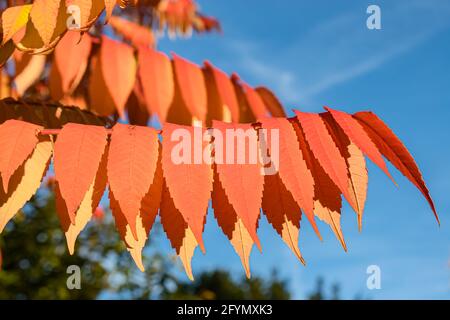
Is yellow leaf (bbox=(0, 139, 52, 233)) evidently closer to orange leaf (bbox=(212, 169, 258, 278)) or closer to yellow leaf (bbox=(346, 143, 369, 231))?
orange leaf (bbox=(212, 169, 258, 278))

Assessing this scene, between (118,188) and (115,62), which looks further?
(115,62)

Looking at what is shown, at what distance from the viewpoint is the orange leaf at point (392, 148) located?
5.95ft

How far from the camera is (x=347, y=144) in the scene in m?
1.90

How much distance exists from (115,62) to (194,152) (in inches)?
66.3

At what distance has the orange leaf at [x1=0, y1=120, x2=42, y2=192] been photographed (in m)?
1.78

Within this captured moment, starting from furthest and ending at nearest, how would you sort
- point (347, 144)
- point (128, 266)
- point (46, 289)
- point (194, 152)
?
point (128, 266) → point (46, 289) → point (347, 144) → point (194, 152)

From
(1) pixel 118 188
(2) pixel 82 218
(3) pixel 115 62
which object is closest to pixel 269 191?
(1) pixel 118 188

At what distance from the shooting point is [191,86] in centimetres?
338

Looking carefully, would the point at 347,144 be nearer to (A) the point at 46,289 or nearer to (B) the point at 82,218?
(B) the point at 82,218

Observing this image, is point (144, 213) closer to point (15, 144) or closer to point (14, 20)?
point (15, 144)

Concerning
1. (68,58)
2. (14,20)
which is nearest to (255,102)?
(68,58)

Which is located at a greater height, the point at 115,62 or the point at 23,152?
the point at 115,62
